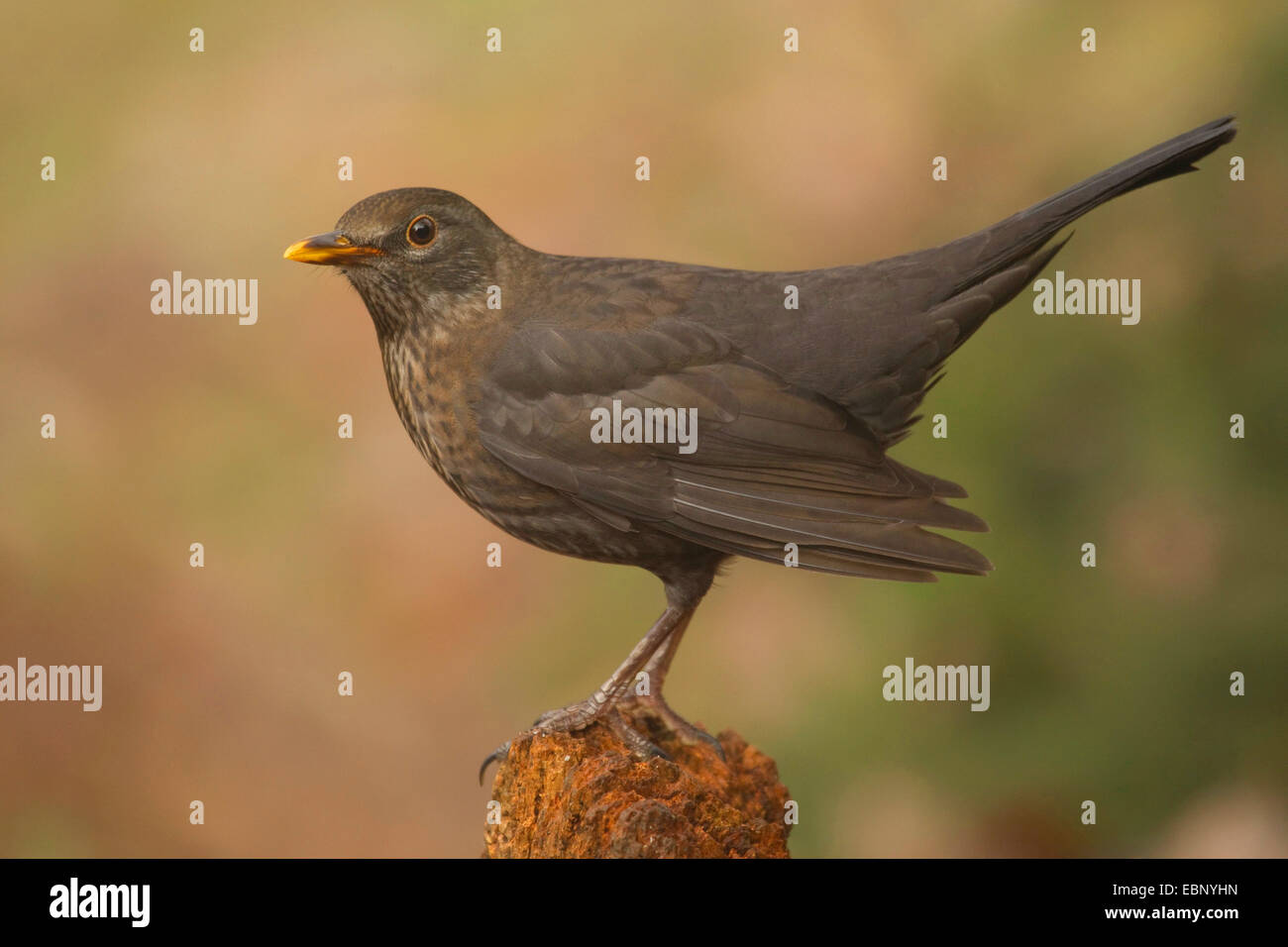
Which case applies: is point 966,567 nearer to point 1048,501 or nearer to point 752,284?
point 752,284

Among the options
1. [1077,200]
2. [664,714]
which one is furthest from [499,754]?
[1077,200]

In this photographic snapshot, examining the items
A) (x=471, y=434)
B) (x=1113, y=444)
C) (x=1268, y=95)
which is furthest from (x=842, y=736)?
(x=1268, y=95)

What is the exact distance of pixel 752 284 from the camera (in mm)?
4898

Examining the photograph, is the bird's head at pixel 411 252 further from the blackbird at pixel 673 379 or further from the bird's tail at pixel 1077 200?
the bird's tail at pixel 1077 200

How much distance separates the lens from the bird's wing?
14.7ft

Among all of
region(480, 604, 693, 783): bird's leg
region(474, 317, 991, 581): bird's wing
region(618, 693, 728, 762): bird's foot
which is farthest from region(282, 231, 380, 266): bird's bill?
region(618, 693, 728, 762): bird's foot

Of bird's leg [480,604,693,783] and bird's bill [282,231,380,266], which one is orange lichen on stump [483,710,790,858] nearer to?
bird's leg [480,604,693,783]

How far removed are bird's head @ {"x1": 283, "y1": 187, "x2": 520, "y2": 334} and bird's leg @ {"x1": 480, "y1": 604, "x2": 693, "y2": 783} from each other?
1325 millimetres

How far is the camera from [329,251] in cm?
468

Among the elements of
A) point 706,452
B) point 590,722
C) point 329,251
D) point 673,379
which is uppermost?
point 329,251

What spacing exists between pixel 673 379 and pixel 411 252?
100 cm

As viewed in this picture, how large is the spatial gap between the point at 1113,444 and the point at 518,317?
3155 millimetres

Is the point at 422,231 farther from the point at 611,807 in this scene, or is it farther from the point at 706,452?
the point at 611,807

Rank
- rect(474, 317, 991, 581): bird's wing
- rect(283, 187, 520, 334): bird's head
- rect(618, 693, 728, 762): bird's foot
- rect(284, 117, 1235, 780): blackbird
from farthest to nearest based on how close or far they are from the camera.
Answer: rect(618, 693, 728, 762): bird's foot
rect(283, 187, 520, 334): bird's head
rect(284, 117, 1235, 780): blackbird
rect(474, 317, 991, 581): bird's wing
